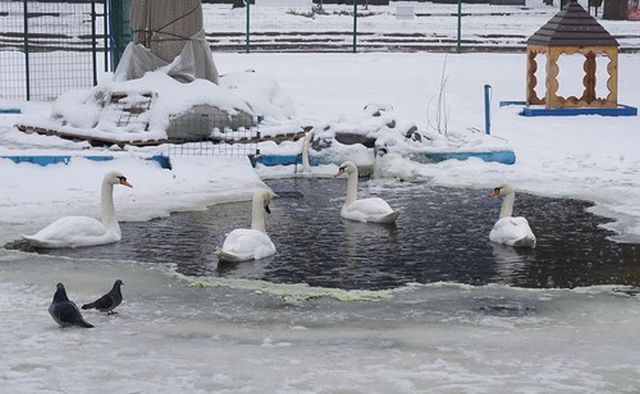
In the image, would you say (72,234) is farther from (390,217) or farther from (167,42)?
(167,42)

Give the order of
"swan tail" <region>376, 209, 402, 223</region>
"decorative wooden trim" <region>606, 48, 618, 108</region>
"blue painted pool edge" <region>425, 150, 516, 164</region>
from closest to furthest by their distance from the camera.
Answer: "swan tail" <region>376, 209, 402, 223</region>, "blue painted pool edge" <region>425, 150, 516, 164</region>, "decorative wooden trim" <region>606, 48, 618, 108</region>

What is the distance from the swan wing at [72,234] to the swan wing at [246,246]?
50.2 inches

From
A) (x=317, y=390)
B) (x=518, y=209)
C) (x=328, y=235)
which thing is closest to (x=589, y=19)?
(x=518, y=209)

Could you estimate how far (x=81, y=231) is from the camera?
12.5 meters

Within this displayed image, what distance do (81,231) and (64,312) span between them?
3.27 meters

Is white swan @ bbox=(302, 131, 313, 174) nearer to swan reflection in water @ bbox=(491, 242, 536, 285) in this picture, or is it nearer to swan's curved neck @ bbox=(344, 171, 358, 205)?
swan's curved neck @ bbox=(344, 171, 358, 205)

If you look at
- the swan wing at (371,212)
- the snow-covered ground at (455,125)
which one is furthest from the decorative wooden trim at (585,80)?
the swan wing at (371,212)

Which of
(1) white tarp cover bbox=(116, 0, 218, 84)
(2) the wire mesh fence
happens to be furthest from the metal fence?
(2) the wire mesh fence

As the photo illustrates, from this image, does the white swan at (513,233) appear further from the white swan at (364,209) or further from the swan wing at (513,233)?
the white swan at (364,209)

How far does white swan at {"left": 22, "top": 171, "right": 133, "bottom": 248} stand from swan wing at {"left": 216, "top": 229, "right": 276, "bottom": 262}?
127 cm

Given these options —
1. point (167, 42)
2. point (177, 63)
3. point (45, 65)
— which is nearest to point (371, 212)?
point (177, 63)

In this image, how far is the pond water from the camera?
37.7 ft

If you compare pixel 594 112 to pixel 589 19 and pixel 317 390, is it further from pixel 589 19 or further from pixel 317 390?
pixel 317 390

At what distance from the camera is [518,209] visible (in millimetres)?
14984
